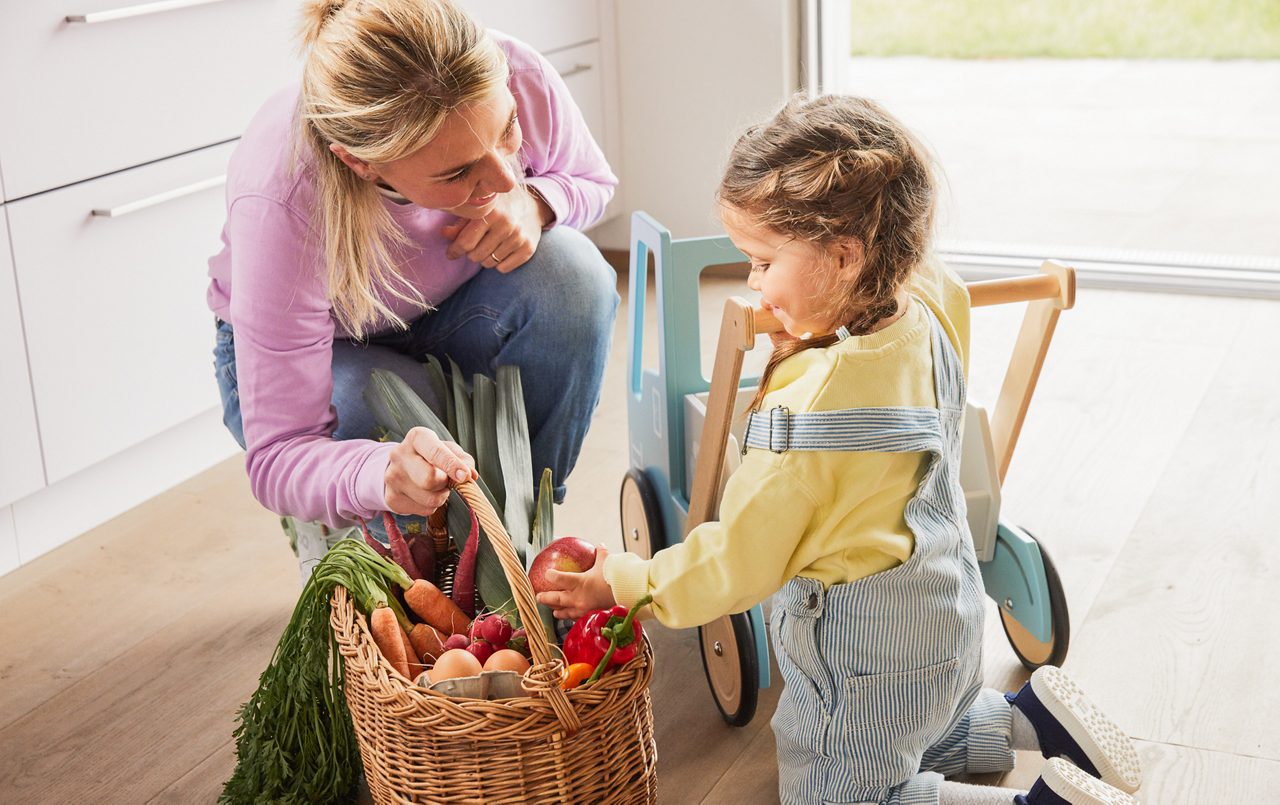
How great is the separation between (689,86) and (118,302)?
62.2 inches

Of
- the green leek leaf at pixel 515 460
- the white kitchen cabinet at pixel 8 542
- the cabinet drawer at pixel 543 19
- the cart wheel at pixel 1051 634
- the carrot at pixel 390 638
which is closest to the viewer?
the carrot at pixel 390 638

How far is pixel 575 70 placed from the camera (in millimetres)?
3090

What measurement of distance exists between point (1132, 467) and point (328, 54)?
1.44m

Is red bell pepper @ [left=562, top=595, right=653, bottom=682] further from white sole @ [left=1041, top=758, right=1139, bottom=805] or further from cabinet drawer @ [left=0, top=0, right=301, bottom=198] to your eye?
cabinet drawer @ [left=0, top=0, right=301, bottom=198]

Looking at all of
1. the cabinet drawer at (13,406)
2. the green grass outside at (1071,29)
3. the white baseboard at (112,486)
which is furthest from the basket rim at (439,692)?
the green grass outside at (1071,29)

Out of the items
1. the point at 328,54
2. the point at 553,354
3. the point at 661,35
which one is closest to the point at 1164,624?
the point at 553,354

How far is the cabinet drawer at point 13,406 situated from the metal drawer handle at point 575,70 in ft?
4.82

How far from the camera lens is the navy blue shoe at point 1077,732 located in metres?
1.32

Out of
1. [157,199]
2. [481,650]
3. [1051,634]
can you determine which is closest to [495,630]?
[481,650]

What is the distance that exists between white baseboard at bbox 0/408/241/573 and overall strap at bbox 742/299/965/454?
1.29 m

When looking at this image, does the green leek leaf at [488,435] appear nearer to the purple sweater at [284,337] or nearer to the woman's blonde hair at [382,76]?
the purple sweater at [284,337]

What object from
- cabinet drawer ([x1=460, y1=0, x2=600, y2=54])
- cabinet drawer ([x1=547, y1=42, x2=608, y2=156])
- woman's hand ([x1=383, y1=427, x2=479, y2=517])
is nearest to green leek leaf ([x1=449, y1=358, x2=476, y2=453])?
woman's hand ([x1=383, y1=427, x2=479, y2=517])

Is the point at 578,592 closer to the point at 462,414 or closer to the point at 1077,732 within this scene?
the point at 462,414

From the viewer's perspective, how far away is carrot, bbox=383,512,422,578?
139cm
